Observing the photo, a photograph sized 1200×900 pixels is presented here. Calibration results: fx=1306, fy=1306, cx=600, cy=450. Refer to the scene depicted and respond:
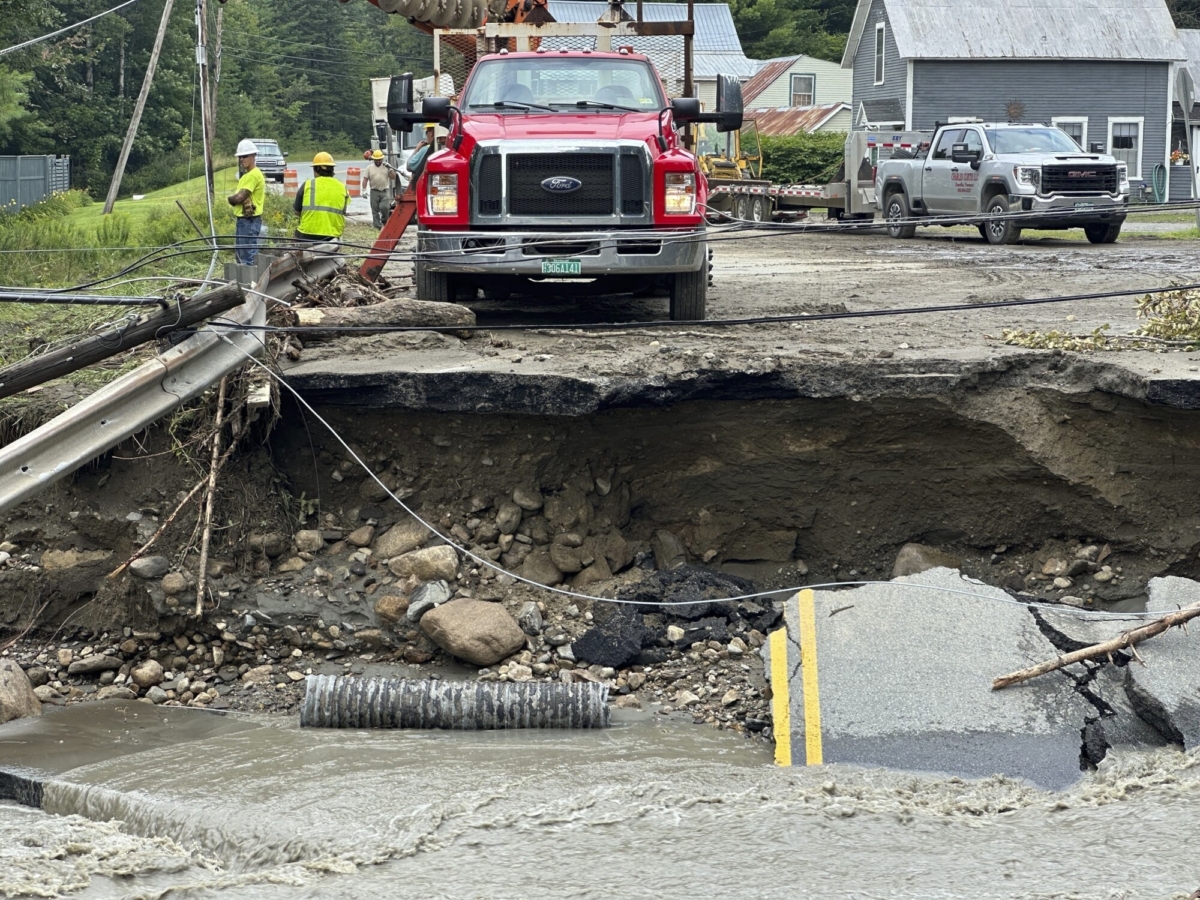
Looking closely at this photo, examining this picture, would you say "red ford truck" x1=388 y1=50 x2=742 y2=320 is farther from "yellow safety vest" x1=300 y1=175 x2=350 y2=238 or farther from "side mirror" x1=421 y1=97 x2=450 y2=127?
"yellow safety vest" x1=300 y1=175 x2=350 y2=238

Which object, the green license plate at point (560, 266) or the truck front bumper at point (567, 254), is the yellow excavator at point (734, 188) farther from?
the green license plate at point (560, 266)

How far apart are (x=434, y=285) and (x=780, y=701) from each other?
550 cm

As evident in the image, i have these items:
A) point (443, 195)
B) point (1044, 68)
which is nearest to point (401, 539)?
point (443, 195)

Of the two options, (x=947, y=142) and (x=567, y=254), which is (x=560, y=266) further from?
(x=947, y=142)

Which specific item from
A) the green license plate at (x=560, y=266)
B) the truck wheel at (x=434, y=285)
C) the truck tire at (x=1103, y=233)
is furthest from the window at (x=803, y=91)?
the green license plate at (x=560, y=266)

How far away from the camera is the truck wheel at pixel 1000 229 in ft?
67.4

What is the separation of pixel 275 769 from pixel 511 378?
3009 millimetres

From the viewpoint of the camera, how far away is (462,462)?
8641mm

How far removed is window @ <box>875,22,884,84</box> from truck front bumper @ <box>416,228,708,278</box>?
31.1 m

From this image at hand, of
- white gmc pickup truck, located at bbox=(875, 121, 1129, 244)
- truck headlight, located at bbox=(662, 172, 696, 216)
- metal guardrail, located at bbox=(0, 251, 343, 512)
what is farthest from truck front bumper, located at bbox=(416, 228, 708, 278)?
white gmc pickup truck, located at bbox=(875, 121, 1129, 244)

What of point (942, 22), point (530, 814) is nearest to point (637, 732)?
point (530, 814)

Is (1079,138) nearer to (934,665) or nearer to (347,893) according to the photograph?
(934,665)

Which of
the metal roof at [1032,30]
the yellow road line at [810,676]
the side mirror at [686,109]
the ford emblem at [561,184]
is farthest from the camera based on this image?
the metal roof at [1032,30]

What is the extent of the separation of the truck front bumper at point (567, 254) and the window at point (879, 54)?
102ft
